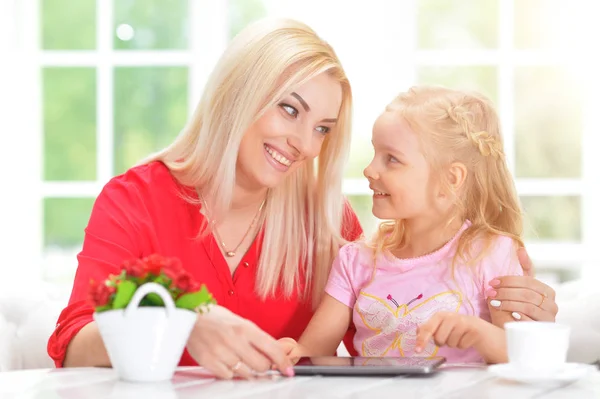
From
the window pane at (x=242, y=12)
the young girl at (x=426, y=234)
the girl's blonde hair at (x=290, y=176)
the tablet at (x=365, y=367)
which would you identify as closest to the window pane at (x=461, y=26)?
the window pane at (x=242, y=12)

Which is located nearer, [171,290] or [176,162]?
[171,290]

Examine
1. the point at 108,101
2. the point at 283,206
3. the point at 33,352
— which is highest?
the point at 108,101

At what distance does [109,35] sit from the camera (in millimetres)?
4504

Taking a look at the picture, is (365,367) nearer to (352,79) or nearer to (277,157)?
(277,157)

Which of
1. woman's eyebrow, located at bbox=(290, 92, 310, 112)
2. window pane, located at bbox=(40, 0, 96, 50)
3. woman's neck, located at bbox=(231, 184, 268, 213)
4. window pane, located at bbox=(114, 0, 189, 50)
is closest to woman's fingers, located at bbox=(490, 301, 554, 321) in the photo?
woman's eyebrow, located at bbox=(290, 92, 310, 112)

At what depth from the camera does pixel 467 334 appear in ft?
5.71

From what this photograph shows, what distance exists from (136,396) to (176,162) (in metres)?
1.13

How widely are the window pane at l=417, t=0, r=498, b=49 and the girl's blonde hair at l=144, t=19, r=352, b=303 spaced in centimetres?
220

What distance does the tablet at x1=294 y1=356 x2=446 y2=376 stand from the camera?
152 cm

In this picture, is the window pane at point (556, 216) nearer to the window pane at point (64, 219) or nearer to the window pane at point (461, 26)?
the window pane at point (461, 26)

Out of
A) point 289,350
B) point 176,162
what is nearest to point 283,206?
point 176,162

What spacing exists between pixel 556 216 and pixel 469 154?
8.08ft

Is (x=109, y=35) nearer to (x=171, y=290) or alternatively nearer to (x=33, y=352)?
(x=33, y=352)

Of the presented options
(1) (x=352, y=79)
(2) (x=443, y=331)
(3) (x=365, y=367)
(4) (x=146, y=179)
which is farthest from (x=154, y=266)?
(1) (x=352, y=79)
